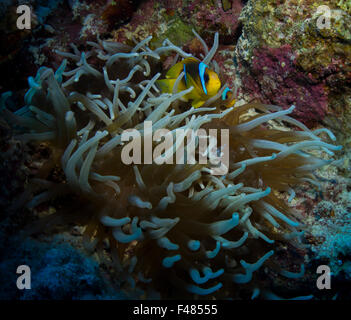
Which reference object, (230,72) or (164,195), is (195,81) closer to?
(230,72)

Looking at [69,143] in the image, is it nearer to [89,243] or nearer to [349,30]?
[89,243]

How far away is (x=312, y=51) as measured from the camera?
1915 millimetres

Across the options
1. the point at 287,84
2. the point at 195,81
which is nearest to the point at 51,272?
the point at 195,81

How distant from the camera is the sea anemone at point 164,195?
1573mm

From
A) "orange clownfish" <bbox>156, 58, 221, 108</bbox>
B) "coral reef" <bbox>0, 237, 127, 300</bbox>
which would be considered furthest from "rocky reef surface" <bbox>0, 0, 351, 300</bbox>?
"orange clownfish" <bbox>156, 58, 221, 108</bbox>

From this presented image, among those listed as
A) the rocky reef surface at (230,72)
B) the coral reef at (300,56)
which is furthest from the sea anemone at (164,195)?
the coral reef at (300,56)

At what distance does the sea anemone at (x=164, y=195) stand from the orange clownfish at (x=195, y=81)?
15cm

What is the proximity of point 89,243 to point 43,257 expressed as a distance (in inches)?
9.4

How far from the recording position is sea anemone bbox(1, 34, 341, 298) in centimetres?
157

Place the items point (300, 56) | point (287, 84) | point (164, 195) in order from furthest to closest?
point (287, 84)
point (300, 56)
point (164, 195)

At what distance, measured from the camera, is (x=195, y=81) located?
1.97 metres

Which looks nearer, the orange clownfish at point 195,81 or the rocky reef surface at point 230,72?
the rocky reef surface at point 230,72

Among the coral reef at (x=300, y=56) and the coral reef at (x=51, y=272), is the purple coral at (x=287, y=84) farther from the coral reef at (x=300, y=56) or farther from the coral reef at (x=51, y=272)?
the coral reef at (x=51, y=272)

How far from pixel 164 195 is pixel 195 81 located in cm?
85
